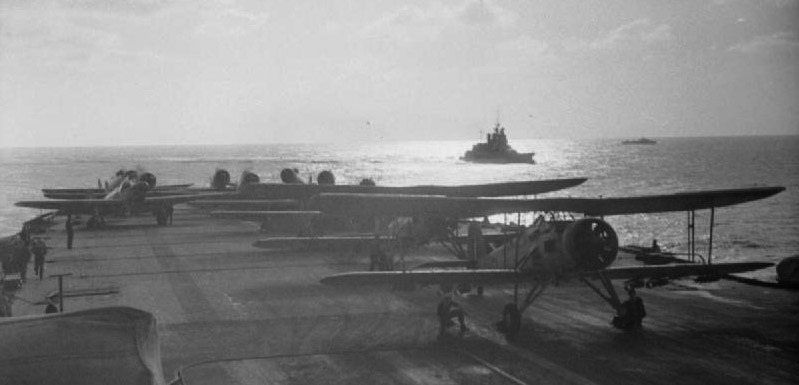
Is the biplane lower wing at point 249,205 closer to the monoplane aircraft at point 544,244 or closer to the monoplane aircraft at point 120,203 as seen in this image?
the monoplane aircraft at point 120,203

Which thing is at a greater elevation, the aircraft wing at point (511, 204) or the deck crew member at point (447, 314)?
the aircraft wing at point (511, 204)

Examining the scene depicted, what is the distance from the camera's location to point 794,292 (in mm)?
22562

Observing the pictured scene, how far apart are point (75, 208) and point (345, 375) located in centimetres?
3456

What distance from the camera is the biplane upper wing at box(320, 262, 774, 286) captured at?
1555 cm

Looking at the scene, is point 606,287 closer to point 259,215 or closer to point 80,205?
point 259,215

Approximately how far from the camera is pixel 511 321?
53.8ft

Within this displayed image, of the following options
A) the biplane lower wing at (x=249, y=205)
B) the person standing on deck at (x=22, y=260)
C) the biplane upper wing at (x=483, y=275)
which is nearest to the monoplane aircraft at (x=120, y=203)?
the biplane lower wing at (x=249, y=205)

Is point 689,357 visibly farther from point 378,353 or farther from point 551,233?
point 378,353

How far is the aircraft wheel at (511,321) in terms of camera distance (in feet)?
53.6

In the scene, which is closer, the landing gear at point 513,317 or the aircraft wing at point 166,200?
the landing gear at point 513,317

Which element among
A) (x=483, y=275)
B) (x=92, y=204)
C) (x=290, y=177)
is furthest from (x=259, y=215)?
(x=483, y=275)

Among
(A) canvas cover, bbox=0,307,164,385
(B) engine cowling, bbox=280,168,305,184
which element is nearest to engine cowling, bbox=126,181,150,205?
(B) engine cowling, bbox=280,168,305,184

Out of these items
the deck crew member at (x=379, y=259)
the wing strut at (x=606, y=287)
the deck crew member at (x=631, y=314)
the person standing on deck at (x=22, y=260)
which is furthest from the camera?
the person standing on deck at (x=22, y=260)

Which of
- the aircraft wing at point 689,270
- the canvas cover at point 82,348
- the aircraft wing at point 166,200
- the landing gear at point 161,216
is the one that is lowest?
the landing gear at point 161,216
